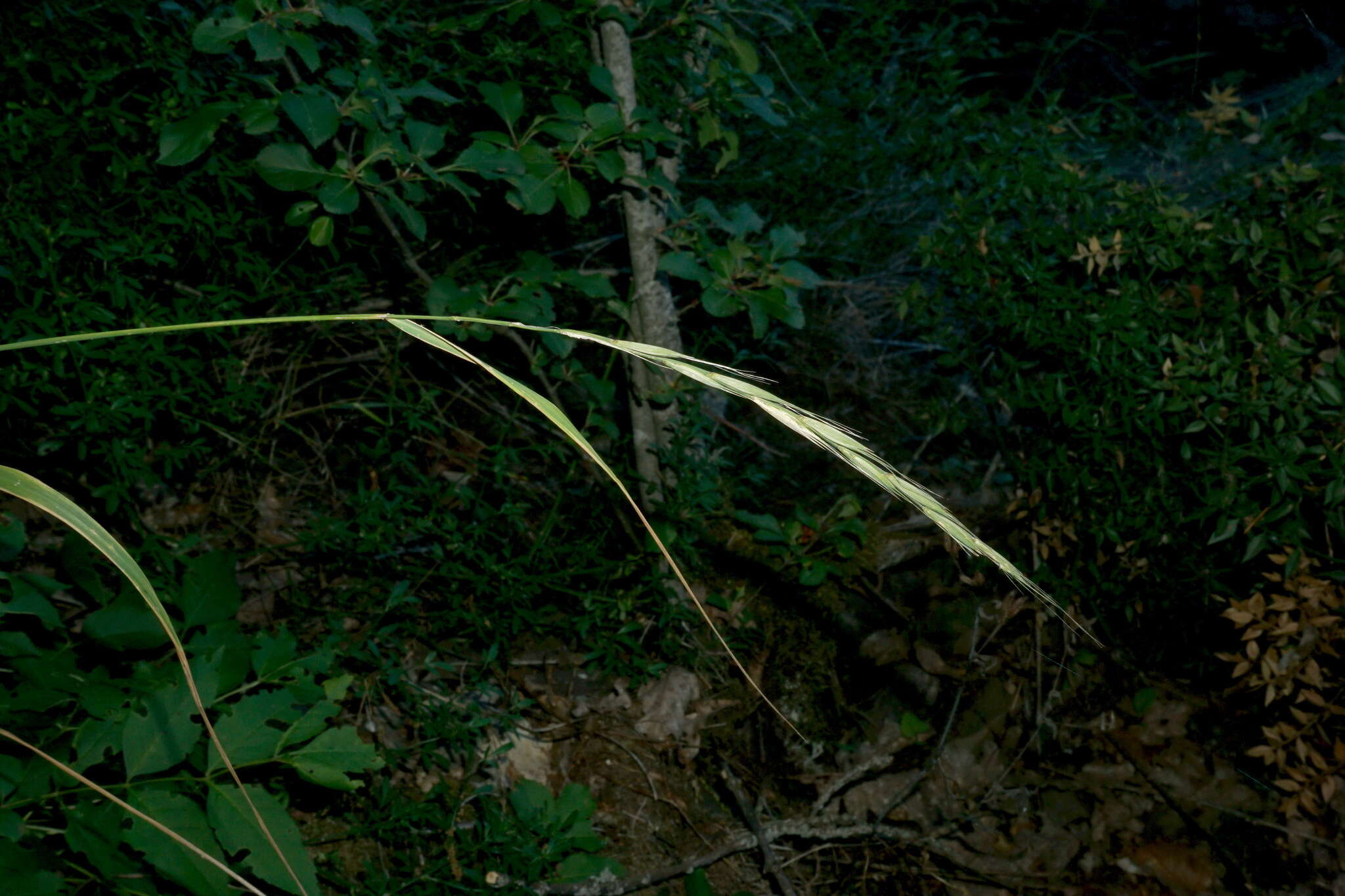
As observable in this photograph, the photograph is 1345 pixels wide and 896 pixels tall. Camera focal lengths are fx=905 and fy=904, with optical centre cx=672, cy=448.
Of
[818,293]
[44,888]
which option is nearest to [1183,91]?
[818,293]

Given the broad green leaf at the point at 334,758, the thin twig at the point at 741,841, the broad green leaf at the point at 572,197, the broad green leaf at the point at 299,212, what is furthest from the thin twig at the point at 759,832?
the broad green leaf at the point at 299,212

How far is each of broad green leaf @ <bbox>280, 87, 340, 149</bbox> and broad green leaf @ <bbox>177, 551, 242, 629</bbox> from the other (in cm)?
83

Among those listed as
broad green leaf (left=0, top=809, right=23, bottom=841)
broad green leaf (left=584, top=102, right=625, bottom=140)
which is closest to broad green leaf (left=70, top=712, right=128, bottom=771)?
broad green leaf (left=0, top=809, right=23, bottom=841)

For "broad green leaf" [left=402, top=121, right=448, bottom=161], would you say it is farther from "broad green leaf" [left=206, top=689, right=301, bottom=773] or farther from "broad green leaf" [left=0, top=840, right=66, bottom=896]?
"broad green leaf" [left=0, top=840, right=66, bottom=896]

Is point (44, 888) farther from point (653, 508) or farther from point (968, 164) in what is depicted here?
point (968, 164)

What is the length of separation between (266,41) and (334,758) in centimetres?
125

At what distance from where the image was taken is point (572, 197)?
1.81 m

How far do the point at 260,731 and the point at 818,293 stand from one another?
2144 mm

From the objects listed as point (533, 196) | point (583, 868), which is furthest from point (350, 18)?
point (583, 868)

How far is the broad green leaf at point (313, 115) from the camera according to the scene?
1.61m

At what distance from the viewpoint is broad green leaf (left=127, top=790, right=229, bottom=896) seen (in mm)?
1304

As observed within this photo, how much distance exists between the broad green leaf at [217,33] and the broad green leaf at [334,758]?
1.22m

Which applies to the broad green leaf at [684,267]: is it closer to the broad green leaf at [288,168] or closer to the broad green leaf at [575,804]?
the broad green leaf at [288,168]

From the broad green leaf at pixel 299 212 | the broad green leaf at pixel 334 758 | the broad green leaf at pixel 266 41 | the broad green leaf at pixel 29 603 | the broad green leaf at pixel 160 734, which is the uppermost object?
the broad green leaf at pixel 266 41
